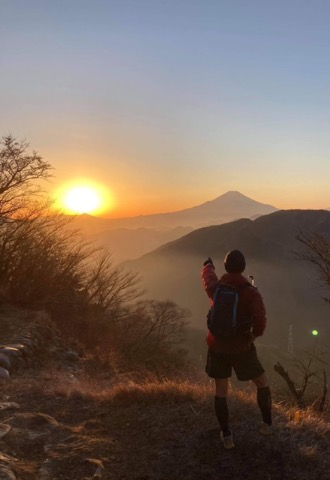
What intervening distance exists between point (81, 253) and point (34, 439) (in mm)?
12509

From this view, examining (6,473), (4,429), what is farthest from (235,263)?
(4,429)

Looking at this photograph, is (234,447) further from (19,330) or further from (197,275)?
(197,275)

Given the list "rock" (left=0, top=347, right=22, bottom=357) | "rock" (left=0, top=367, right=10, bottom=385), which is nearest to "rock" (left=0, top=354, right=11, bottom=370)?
"rock" (left=0, top=367, right=10, bottom=385)

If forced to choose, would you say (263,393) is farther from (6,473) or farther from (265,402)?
(6,473)

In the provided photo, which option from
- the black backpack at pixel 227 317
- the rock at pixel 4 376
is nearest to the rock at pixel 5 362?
the rock at pixel 4 376

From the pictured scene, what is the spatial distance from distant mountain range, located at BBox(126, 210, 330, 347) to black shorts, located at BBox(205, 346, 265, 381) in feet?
342

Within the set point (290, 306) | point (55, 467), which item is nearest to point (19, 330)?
point (55, 467)

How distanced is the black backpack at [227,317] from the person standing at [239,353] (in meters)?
0.03

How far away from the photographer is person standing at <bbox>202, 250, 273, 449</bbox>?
4.07 meters

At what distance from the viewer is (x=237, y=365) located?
417 centimetres

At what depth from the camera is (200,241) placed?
17650 cm

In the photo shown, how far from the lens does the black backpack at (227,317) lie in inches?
158

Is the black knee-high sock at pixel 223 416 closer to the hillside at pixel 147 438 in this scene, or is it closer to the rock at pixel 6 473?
the hillside at pixel 147 438

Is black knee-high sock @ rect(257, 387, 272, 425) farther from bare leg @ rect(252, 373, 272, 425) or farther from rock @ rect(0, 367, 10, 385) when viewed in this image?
rock @ rect(0, 367, 10, 385)
